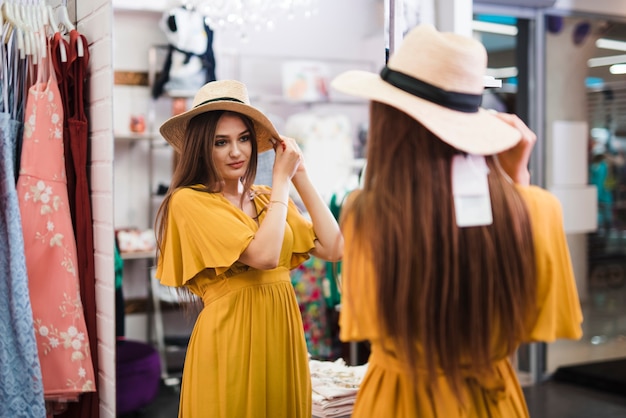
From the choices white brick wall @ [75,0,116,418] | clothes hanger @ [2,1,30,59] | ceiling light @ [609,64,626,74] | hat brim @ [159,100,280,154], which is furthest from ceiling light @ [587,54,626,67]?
clothes hanger @ [2,1,30,59]

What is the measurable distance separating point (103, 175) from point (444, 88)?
1663mm

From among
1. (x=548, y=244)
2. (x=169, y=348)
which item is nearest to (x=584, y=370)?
(x=169, y=348)

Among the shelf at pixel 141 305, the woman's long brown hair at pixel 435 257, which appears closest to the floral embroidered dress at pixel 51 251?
the woman's long brown hair at pixel 435 257

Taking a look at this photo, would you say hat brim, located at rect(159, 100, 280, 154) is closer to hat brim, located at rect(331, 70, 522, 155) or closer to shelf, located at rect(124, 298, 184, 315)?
hat brim, located at rect(331, 70, 522, 155)

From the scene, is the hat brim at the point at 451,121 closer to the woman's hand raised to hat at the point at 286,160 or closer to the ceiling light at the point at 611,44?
the woman's hand raised to hat at the point at 286,160

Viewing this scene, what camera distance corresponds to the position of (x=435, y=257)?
55.7 inches

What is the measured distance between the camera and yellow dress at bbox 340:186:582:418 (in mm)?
1460

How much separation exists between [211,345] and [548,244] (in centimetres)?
106

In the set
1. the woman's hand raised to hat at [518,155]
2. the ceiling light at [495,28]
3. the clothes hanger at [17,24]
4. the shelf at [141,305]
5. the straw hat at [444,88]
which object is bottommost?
the shelf at [141,305]

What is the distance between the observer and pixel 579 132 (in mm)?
5020

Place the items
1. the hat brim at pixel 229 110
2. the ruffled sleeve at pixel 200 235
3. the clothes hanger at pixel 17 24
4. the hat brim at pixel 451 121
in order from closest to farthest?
the hat brim at pixel 451 121 → the ruffled sleeve at pixel 200 235 → the hat brim at pixel 229 110 → the clothes hanger at pixel 17 24

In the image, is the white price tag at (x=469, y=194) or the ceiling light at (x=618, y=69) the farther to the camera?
the ceiling light at (x=618, y=69)

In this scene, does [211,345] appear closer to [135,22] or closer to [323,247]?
[323,247]

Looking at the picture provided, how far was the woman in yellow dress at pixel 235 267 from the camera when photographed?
2098 millimetres
